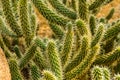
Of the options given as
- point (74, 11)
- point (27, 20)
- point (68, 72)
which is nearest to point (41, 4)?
point (27, 20)

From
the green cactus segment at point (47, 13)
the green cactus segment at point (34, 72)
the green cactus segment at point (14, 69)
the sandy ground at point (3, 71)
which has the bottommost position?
the green cactus segment at point (34, 72)

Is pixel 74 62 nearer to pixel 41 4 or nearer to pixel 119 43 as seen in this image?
pixel 41 4

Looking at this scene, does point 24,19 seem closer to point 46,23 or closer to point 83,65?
point 83,65

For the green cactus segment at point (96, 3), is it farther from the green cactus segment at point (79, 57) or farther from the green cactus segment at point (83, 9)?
the green cactus segment at point (79, 57)

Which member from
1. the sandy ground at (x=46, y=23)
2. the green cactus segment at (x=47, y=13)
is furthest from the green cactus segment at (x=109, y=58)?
the sandy ground at (x=46, y=23)

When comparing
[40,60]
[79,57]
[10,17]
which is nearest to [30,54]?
[40,60]
